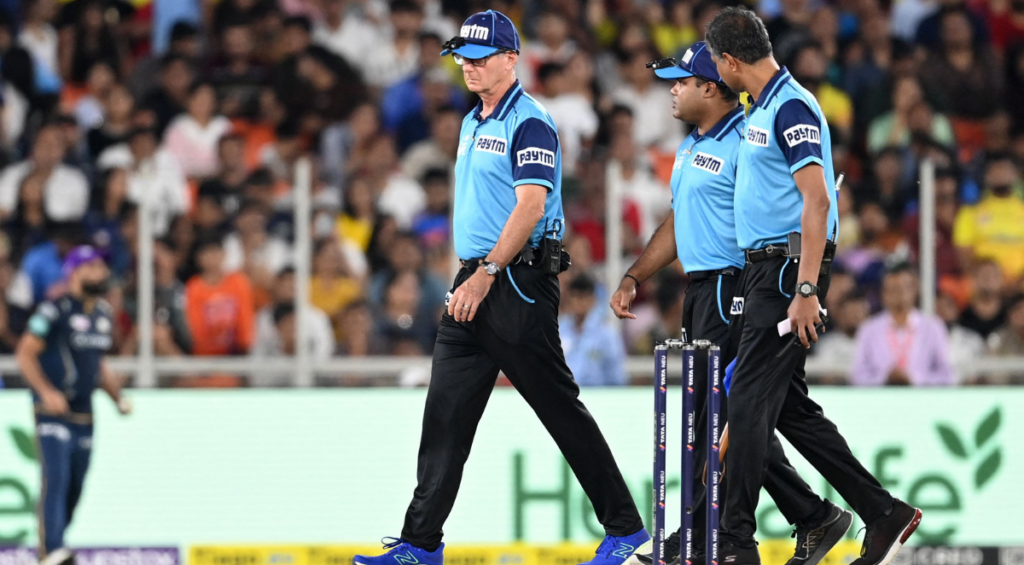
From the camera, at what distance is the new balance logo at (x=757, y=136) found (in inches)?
255

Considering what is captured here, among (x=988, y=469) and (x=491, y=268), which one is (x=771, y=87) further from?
(x=988, y=469)

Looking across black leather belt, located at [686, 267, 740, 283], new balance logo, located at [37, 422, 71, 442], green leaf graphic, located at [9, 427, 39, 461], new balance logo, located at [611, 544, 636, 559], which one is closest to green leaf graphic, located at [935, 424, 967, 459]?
black leather belt, located at [686, 267, 740, 283]

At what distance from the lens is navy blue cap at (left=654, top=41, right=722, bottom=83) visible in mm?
6910

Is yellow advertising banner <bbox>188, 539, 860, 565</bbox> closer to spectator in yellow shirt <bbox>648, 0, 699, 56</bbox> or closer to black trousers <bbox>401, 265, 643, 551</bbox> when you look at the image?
black trousers <bbox>401, 265, 643, 551</bbox>

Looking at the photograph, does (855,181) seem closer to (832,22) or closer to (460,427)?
(832,22)

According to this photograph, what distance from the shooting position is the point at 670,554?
22.2 ft

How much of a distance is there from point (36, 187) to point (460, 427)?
590 centimetres

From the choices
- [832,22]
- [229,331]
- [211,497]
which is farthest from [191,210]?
[832,22]

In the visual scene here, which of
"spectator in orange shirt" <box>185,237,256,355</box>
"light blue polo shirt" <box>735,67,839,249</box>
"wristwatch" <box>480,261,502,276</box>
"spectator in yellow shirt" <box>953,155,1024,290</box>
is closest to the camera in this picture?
"light blue polo shirt" <box>735,67,839,249</box>

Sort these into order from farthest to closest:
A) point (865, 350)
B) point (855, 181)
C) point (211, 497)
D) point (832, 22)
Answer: point (832, 22), point (855, 181), point (865, 350), point (211, 497)

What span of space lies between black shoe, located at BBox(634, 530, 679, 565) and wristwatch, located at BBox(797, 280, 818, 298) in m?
1.22

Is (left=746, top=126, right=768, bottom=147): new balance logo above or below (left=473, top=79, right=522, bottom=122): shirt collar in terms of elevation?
below

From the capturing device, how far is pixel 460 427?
691 centimetres

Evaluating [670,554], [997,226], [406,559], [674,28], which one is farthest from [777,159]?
[674,28]
